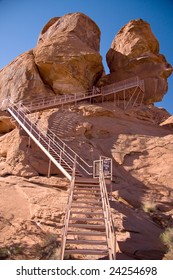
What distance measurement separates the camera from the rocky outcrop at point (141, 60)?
26.9 m

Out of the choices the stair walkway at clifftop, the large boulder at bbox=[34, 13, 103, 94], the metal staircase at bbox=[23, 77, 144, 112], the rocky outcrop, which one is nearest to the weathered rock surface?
the stair walkway at clifftop

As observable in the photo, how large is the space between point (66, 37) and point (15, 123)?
481 inches

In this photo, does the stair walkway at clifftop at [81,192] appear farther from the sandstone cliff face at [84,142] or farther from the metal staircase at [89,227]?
the sandstone cliff face at [84,142]

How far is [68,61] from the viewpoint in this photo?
24156mm

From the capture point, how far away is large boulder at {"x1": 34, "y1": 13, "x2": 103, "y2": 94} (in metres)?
24.3

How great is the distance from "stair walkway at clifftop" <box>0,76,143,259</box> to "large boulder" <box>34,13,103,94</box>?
65.7 inches

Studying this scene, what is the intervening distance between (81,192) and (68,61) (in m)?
16.7

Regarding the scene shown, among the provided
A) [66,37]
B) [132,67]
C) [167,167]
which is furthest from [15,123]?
[132,67]

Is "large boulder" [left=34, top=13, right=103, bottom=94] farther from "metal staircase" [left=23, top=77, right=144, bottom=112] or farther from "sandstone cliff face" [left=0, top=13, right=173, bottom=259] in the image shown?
"metal staircase" [left=23, top=77, right=144, bottom=112]

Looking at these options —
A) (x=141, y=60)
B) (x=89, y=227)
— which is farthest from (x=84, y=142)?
(x=141, y=60)

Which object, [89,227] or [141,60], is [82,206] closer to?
[89,227]

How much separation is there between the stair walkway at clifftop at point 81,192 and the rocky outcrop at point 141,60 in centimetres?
147

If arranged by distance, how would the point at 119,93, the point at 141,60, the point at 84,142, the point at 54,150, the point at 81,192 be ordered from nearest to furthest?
the point at 81,192, the point at 54,150, the point at 84,142, the point at 119,93, the point at 141,60

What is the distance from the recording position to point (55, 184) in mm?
12727
